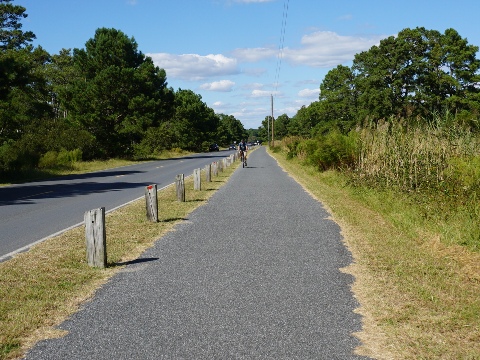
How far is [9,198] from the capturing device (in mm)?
17234

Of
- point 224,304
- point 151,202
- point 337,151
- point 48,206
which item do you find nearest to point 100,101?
point 337,151

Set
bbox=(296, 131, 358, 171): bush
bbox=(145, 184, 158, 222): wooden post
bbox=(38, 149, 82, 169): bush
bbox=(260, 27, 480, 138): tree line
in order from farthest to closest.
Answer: bbox=(260, 27, 480, 138): tree line < bbox=(38, 149, 82, 169): bush < bbox=(296, 131, 358, 171): bush < bbox=(145, 184, 158, 222): wooden post

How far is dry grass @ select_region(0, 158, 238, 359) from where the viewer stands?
4.92m

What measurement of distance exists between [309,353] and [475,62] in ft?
177

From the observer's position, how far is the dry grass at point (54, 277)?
16.1 ft

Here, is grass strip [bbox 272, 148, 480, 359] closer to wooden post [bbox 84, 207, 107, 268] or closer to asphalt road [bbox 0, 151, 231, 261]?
wooden post [bbox 84, 207, 107, 268]

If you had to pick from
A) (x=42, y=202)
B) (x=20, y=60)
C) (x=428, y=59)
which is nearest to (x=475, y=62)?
(x=428, y=59)

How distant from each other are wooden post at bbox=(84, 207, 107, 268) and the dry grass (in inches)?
6.0

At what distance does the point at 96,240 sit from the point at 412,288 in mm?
4600

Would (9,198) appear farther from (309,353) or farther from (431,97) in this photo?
(431,97)

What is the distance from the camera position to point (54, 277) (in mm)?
6848

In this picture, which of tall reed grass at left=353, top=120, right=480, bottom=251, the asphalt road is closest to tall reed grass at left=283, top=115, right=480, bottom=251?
tall reed grass at left=353, top=120, right=480, bottom=251

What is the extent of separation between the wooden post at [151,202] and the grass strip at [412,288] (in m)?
4.37

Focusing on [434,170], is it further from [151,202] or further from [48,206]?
[48,206]
